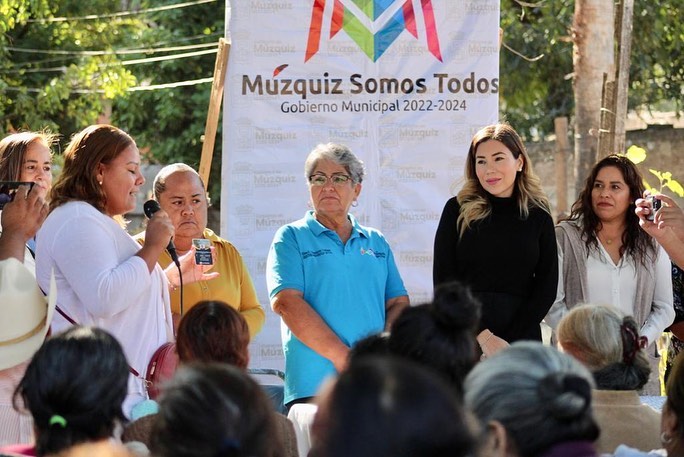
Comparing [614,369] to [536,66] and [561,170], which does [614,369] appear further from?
[536,66]

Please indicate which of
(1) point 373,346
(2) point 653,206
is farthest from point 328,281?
(1) point 373,346

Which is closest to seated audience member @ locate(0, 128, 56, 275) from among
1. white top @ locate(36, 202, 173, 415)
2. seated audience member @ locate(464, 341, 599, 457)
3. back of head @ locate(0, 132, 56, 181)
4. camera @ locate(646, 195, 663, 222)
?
back of head @ locate(0, 132, 56, 181)

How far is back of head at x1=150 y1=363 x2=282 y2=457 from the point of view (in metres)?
2.01

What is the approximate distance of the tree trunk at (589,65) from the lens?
8992 mm

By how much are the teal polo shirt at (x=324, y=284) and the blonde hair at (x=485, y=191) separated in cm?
51

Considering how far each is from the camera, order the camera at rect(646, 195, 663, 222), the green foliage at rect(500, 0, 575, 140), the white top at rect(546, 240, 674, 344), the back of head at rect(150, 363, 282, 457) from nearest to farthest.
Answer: the back of head at rect(150, 363, 282, 457) < the camera at rect(646, 195, 663, 222) < the white top at rect(546, 240, 674, 344) < the green foliage at rect(500, 0, 575, 140)

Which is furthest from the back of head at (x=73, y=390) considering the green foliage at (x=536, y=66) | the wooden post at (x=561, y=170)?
the green foliage at (x=536, y=66)

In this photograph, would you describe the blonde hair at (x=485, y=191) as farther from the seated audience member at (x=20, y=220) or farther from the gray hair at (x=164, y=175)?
the seated audience member at (x=20, y=220)

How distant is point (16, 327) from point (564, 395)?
2164mm

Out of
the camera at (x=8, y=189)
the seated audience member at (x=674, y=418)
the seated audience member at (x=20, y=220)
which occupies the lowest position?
the seated audience member at (x=674, y=418)

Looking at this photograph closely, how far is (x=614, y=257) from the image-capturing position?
219 inches

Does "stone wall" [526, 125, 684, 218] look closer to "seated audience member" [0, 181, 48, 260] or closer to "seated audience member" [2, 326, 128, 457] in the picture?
"seated audience member" [0, 181, 48, 260]

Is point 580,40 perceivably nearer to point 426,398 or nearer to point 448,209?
point 448,209

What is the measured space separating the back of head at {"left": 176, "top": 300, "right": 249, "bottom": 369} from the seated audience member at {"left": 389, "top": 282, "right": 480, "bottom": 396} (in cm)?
55
